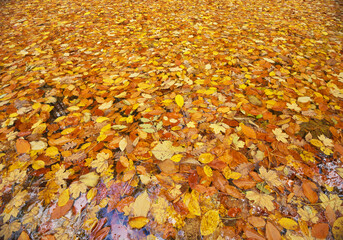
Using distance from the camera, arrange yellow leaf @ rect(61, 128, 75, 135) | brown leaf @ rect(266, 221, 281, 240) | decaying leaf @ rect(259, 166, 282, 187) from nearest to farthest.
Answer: brown leaf @ rect(266, 221, 281, 240)
decaying leaf @ rect(259, 166, 282, 187)
yellow leaf @ rect(61, 128, 75, 135)

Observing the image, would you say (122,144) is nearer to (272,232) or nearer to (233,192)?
(233,192)

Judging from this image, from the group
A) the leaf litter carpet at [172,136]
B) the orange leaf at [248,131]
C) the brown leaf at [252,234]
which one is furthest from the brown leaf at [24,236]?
the orange leaf at [248,131]

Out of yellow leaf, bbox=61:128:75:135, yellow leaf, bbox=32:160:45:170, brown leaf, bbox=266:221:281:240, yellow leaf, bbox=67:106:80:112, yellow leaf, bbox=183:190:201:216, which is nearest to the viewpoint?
brown leaf, bbox=266:221:281:240

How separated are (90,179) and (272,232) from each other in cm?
123

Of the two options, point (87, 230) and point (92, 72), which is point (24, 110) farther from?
point (87, 230)

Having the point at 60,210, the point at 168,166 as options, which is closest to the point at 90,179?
the point at 60,210

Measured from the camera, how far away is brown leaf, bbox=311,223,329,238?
0.96 metres

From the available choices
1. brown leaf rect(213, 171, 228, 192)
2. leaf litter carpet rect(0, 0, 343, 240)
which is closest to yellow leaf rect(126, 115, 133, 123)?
leaf litter carpet rect(0, 0, 343, 240)

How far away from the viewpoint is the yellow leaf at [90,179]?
1191 mm

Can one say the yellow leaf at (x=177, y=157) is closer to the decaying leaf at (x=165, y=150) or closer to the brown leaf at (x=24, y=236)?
the decaying leaf at (x=165, y=150)

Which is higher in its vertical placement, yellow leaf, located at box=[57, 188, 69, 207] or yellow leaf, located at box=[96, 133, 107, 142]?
yellow leaf, located at box=[96, 133, 107, 142]

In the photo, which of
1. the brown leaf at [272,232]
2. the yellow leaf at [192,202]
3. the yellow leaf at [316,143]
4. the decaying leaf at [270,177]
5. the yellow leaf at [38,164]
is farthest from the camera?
the yellow leaf at [316,143]

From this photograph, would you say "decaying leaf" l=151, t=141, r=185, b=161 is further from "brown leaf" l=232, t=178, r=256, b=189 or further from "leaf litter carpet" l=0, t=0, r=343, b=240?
"brown leaf" l=232, t=178, r=256, b=189

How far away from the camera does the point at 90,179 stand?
1.21m
